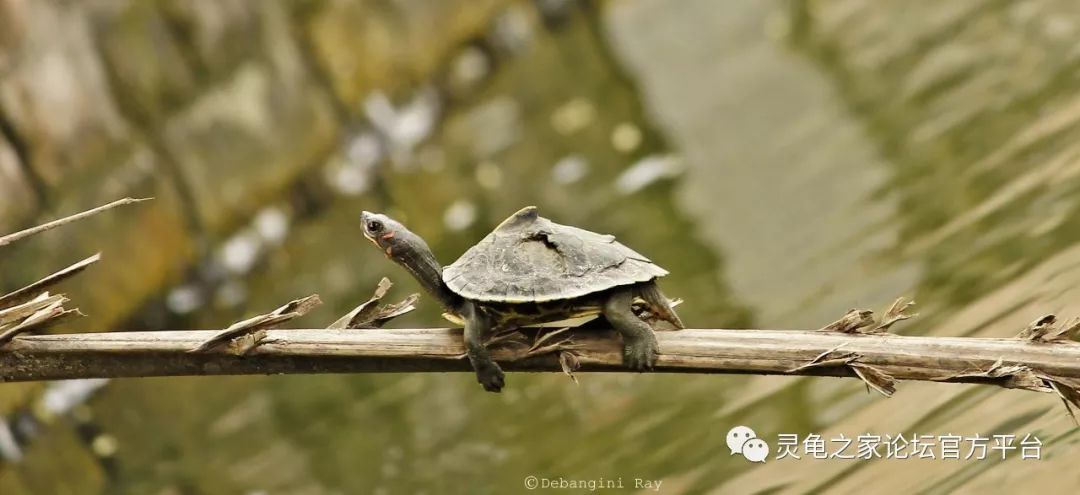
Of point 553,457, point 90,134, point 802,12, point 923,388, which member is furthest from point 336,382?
point 802,12

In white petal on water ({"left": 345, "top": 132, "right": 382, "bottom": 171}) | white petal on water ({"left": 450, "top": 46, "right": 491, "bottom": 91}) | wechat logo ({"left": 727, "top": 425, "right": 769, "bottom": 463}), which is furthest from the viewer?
white petal on water ({"left": 450, "top": 46, "right": 491, "bottom": 91})

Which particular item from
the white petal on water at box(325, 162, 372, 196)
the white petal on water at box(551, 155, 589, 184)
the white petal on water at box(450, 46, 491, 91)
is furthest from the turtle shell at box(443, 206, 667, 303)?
the white petal on water at box(450, 46, 491, 91)

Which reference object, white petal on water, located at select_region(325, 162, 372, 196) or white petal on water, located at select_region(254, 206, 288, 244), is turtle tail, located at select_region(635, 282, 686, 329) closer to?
white petal on water, located at select_region(254, 206, 288, 244)

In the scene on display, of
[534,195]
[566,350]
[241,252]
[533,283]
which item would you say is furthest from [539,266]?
[241,252]

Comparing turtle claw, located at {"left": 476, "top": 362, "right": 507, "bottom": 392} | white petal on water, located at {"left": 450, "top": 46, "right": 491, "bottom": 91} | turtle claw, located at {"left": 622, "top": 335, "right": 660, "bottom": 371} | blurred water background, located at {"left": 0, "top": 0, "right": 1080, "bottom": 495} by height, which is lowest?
turtle claw, located at {"left": 622, "top": 335, "right": 660, "bottom": 371}

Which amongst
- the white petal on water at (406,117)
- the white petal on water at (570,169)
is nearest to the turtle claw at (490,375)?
the white petal on water at (570,169)

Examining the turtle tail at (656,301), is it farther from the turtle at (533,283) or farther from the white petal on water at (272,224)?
the white petal on water at (272,224)
